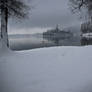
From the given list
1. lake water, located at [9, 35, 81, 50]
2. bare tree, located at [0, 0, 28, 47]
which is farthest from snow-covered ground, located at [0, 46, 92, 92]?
lake water, located at [9, 35, 81, 50]

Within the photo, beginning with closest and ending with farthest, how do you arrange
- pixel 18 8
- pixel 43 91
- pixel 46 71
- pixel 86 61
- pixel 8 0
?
pixel 43 91 → pixel 46 71 → pixel 86 61 → pixel 8 0 → pixel 18 8

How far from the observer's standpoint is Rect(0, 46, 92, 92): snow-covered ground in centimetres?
471

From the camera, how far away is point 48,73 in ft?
18.0

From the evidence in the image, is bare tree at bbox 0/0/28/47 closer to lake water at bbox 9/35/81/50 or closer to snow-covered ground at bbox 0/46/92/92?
snow-covered ground at bbox 0/46/92/92

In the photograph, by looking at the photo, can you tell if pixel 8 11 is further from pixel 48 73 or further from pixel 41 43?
pixel 41 43

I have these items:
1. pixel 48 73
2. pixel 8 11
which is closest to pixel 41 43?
pixel 8 11

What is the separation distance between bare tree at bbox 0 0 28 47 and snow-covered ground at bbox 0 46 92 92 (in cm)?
377

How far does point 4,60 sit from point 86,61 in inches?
169

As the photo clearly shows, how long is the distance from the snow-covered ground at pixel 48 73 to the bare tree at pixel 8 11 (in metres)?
3.77

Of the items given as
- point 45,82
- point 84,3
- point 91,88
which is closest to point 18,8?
point 84,3

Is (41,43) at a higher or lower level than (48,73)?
lower

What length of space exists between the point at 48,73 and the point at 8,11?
8.08 metres

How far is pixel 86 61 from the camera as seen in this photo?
6.22 m

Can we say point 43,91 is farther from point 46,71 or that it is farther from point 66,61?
point 66,61
